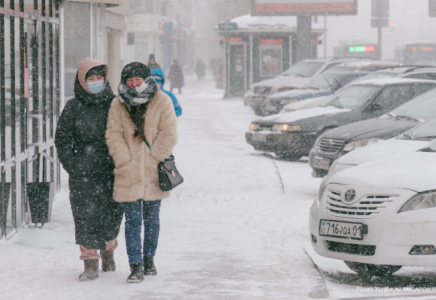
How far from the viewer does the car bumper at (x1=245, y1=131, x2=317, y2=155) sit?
1527 centimetres

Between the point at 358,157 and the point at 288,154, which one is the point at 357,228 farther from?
the point at 288,154

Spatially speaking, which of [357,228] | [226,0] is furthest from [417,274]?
[226,0]

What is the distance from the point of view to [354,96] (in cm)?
1539

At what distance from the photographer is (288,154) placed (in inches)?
632

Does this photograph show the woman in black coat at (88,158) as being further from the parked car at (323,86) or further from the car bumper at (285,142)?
the parked car at (323,86)

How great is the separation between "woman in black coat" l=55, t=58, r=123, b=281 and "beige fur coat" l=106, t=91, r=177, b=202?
146 millimetres

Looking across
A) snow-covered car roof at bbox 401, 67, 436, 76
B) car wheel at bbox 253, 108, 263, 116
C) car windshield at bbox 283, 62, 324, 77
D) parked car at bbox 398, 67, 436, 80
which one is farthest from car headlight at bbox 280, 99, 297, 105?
parked car at bbox 398, 67, 436, 80

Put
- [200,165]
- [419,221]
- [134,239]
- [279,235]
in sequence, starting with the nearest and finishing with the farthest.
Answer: [419,221], [134,239], [279,235], [200,165]

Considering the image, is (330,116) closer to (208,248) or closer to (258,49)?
(208,248)

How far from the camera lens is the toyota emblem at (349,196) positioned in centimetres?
661

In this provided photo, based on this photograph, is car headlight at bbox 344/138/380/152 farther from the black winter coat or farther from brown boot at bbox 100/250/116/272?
the black winter coat

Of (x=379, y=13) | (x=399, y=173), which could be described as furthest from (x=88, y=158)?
(x=379, y=13)

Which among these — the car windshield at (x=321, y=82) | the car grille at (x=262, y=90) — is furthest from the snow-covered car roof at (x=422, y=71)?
the car grille at (x=262, y=90)

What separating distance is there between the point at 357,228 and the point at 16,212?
4040 millimetres
